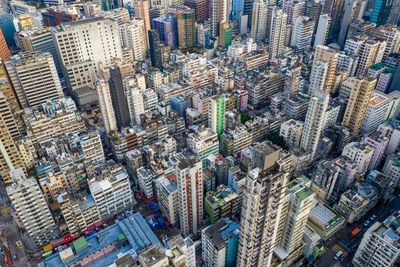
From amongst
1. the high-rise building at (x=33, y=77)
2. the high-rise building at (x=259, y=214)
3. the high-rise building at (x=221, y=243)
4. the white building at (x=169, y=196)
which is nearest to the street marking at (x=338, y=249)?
the high-rise building at (x=259, y=214)

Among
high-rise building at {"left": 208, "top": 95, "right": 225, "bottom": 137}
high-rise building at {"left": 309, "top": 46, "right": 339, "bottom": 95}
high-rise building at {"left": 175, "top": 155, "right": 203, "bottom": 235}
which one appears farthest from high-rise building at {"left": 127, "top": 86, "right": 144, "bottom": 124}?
high-rise building at {"left": 309, "top": 46, "right": 339, "bottom": 95}

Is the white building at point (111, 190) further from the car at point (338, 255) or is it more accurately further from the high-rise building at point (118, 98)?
the car at point (338, 255)

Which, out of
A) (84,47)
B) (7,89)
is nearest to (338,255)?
(7,89)

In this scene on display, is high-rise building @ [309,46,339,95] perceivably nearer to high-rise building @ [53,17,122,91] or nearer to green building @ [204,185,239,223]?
green building @ [204,185,239,223]

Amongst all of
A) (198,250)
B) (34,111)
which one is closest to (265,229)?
(198,250)

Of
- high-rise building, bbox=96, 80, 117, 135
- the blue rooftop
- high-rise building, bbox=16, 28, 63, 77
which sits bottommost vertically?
the blue rooftop
